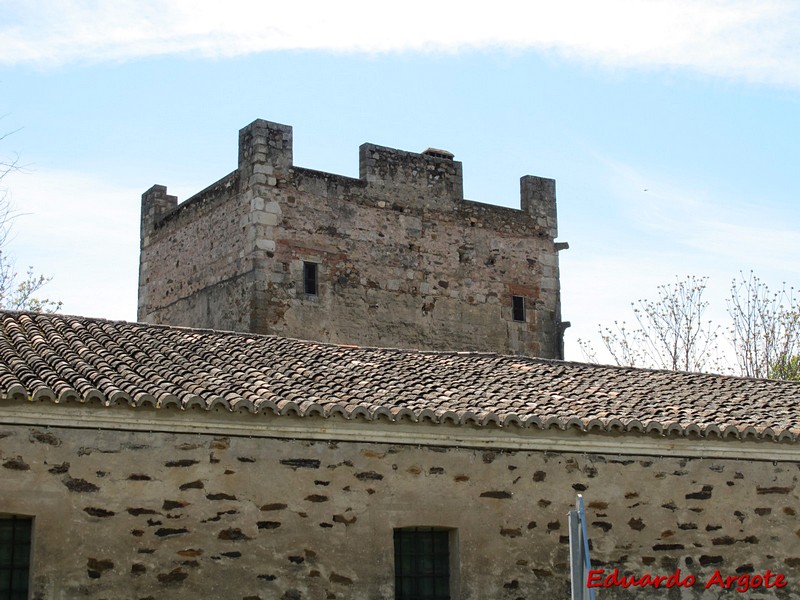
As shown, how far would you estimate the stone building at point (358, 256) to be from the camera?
819 inches

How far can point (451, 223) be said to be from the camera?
75.0 ft

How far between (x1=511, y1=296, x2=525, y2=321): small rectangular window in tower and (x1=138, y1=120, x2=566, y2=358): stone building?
0.8 inches

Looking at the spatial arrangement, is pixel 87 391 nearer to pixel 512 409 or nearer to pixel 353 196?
pixel 512 409

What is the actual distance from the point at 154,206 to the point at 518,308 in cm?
752

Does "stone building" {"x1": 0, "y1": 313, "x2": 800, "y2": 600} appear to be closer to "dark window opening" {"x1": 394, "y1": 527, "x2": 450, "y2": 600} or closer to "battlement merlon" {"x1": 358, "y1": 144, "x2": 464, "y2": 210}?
"dark window opening" {"x1": 394, "y1": 527, "x2": 450, "y2": 600}

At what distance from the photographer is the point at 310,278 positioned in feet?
69.3

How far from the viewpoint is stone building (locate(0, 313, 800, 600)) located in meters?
11.6

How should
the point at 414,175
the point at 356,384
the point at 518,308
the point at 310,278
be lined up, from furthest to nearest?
the point at 518,308 → the point at 414,175 → the point at 310,278 → the point at 356,384

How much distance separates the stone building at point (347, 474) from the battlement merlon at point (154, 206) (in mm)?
9043

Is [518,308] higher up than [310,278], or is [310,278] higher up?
[310,278]
